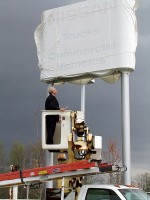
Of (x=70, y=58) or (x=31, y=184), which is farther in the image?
(x=70, y=58)

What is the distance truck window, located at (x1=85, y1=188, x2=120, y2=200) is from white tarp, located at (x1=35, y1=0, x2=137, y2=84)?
5361 millimetres

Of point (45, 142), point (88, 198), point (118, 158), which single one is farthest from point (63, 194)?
point (118, 158)

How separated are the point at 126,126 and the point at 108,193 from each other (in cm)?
474

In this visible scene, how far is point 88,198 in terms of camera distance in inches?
376

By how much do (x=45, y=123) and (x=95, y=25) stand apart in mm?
4244

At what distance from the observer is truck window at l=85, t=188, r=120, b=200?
935 centimetres

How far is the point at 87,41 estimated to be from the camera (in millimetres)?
14742

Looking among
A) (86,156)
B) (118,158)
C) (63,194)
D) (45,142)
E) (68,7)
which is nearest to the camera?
(63,194)

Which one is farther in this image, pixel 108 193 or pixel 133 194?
pixel 133 194

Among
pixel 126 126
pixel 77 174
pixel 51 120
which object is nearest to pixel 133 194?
pixel 77 174

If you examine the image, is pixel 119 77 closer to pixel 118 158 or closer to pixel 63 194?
pixel 63 194

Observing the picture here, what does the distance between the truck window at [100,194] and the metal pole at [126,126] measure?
3878mm

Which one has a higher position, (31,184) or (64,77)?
(64,77)

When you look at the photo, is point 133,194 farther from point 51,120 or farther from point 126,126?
point 126,126
